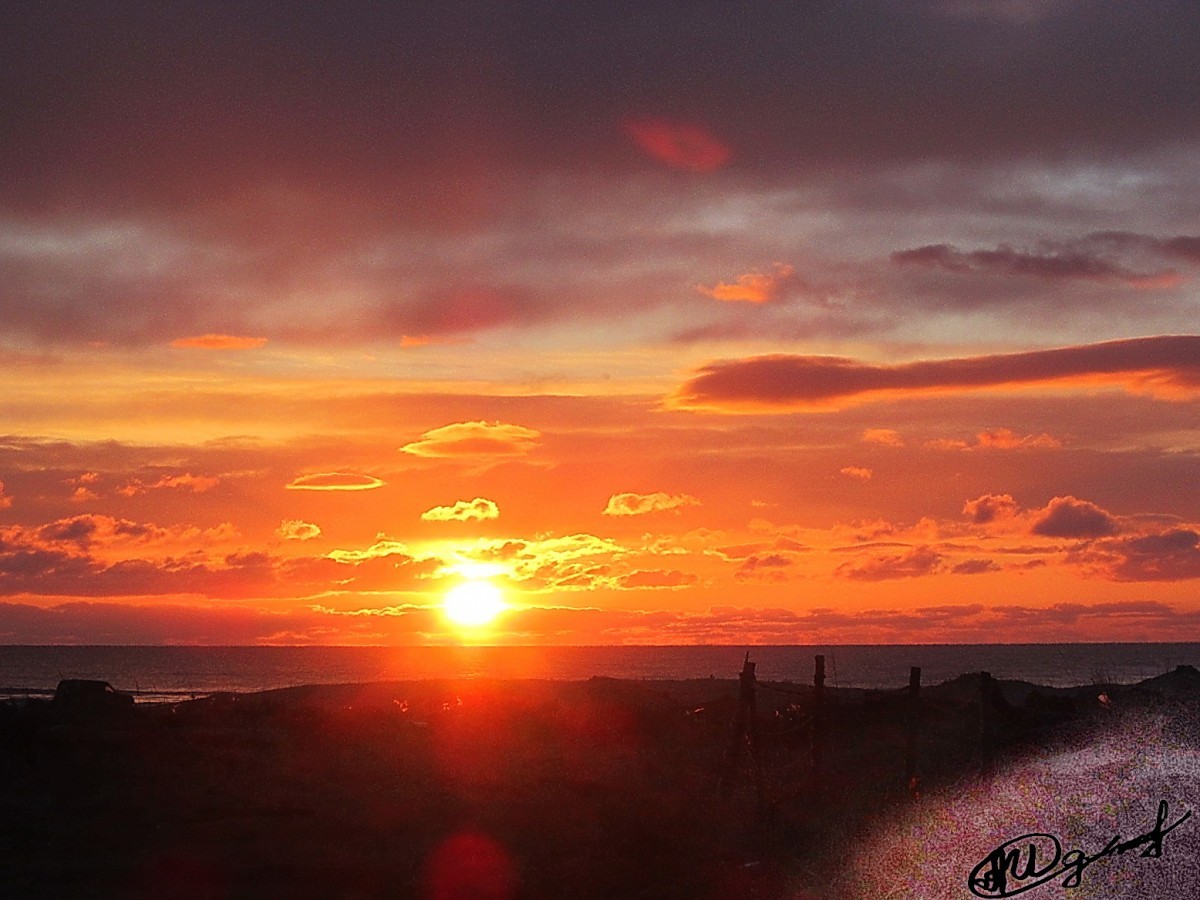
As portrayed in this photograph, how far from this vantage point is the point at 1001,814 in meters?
19.9

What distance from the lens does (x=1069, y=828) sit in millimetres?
17531

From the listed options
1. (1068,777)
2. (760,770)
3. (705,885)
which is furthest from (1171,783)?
(760,770)

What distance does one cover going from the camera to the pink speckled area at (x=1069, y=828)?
52.9ft

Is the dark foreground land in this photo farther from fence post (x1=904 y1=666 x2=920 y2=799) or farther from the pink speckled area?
the pink speckled area

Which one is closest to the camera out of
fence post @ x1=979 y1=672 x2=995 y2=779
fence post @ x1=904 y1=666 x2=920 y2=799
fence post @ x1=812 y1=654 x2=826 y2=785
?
fence post @ x1=904 y1=666 x2=920 y2=799

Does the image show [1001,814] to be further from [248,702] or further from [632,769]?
[248,702]

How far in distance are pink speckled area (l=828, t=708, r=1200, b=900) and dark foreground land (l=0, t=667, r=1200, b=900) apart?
1.03 metres
